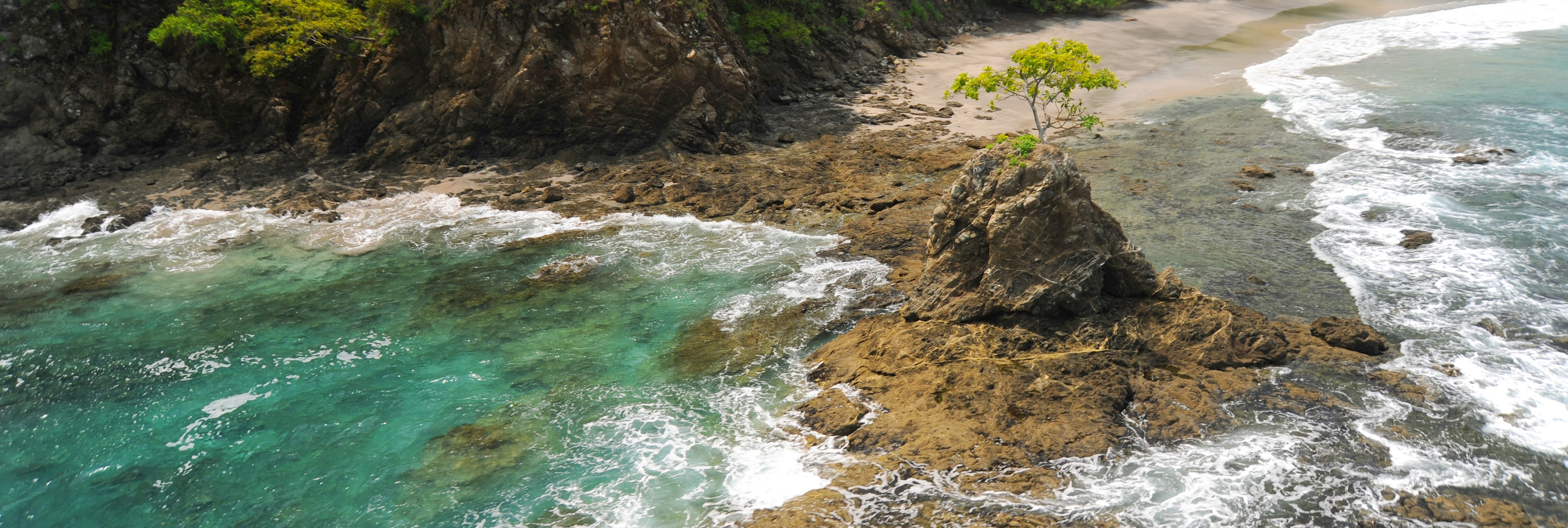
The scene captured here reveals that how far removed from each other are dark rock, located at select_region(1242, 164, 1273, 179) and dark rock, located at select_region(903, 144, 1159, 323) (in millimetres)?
8678

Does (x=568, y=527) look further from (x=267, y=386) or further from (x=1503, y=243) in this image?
(x=1503, y=243)

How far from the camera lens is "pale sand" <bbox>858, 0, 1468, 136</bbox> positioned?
26516 mm

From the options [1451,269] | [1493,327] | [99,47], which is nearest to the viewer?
[1493,327]

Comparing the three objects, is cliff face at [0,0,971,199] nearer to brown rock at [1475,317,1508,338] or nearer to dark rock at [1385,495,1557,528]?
brown rock at [1475,317,1508,338]

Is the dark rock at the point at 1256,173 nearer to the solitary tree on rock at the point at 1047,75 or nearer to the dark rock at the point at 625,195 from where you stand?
the solitary tree on rock at the point at 1047,75

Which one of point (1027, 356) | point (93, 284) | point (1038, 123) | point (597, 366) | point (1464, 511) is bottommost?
point (1464, 511)

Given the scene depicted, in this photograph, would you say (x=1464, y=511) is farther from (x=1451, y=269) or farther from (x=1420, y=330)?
(x=1451, y=269)

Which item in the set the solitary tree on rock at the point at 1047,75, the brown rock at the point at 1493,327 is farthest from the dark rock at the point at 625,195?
the brown rock at the point at 1493,327

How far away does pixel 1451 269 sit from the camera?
1443 cm

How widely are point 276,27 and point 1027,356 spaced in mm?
22659

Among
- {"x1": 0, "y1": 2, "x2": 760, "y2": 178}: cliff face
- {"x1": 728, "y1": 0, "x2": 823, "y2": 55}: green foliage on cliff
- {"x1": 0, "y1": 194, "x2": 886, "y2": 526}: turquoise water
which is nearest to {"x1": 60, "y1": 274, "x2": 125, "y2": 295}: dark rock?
{"x1": 0, "y1": 194, "x2": 886, "y2": 526}: turquoise water

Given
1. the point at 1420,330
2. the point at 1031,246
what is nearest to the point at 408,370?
the point at 1031,246

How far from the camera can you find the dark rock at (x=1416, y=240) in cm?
1543

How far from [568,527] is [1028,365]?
6477 millimetres
